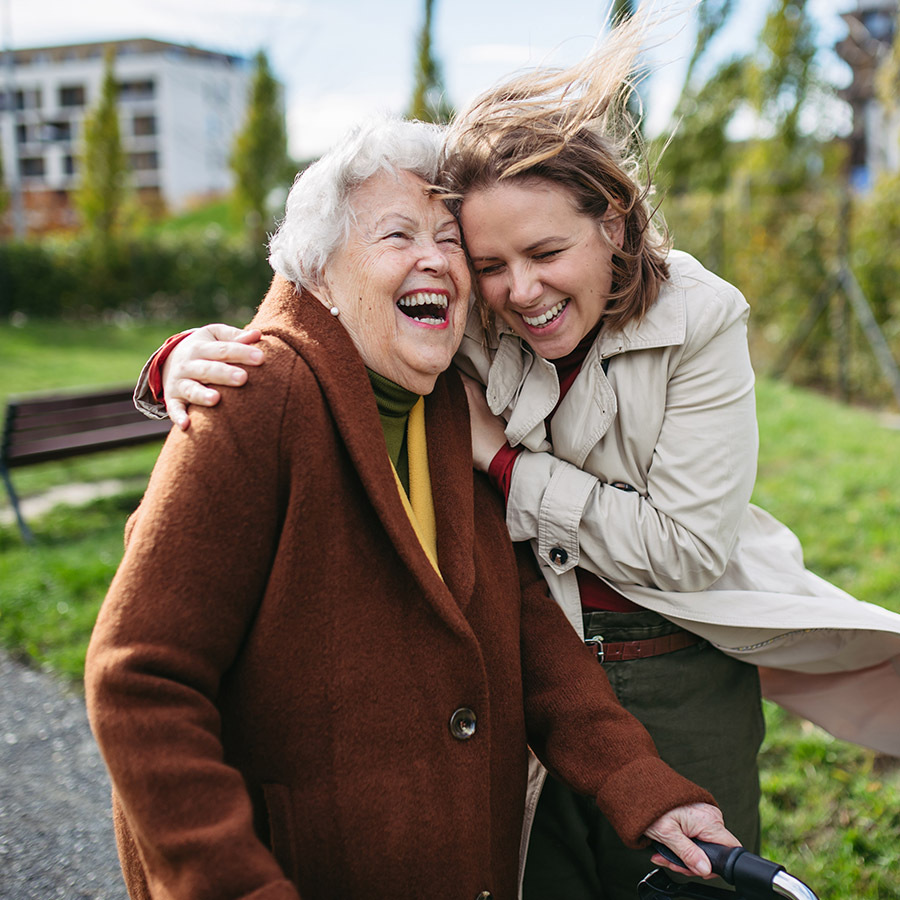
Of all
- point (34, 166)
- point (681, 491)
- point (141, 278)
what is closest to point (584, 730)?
point (681, 491)

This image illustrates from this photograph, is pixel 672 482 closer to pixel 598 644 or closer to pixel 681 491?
pixel 681 491

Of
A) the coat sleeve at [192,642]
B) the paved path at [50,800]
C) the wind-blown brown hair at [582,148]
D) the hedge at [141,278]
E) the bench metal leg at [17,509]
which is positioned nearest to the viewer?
the coat sleeve at [192,642]

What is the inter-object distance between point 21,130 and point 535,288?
91.6m

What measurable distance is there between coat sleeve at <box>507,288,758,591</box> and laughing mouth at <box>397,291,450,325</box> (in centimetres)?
42

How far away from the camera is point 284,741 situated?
1.56 meters

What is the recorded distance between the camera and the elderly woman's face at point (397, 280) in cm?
176

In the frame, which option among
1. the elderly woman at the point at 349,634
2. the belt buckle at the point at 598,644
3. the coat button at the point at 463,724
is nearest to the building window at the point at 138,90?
the elderly woman at the point at 349,634

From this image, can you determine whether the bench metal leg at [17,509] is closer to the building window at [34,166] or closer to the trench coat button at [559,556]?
the trench coat button at [559,556]

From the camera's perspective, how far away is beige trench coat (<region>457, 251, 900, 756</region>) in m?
1.91

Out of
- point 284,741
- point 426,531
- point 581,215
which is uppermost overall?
point 581,215

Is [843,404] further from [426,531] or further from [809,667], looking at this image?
[426,531]

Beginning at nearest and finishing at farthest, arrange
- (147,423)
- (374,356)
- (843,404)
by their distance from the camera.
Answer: (374,356)
(147,423)
(843,404)

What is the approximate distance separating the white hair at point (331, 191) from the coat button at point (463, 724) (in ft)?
3.07

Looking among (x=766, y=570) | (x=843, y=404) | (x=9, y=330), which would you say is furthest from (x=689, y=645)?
(x=9, y=330)
